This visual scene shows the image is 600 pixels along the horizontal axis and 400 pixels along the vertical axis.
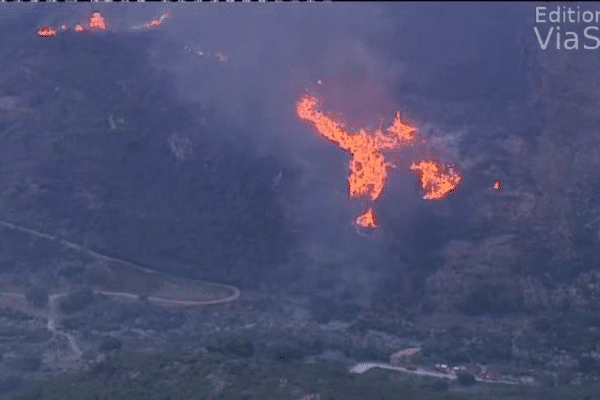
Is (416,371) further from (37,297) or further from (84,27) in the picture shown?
(84,27)

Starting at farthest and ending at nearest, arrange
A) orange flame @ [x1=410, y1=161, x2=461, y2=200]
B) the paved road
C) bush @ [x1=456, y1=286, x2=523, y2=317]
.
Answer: orange flame @ [x1=410, y1=161, x2=461, y2=200]
bush @ [x1=456, y1=286, x2=523, y2=317]
the paved road

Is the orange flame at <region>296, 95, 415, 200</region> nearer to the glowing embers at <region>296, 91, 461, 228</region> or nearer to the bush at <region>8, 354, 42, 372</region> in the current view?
the glowing embers at <region>296, 91, 461, 228</region>

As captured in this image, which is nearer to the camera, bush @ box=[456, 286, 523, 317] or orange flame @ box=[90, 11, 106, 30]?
bush @ box=[456, 286, 523, 317]

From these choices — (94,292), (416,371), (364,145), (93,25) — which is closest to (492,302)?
(416,371)

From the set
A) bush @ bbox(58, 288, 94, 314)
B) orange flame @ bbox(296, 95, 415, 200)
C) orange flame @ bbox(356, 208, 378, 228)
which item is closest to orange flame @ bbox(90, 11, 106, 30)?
orange flame @ bbox(296, 95, 415, 200)

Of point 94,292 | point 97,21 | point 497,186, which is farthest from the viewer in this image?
point 97,21
